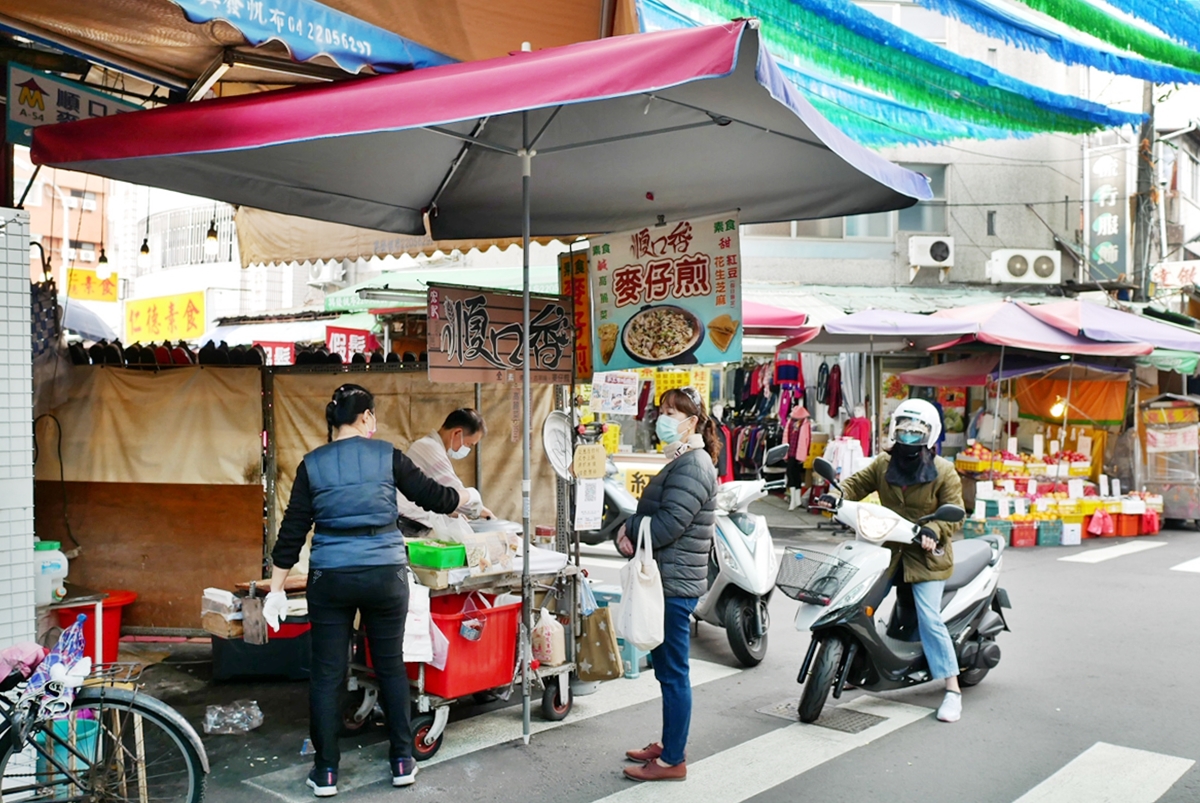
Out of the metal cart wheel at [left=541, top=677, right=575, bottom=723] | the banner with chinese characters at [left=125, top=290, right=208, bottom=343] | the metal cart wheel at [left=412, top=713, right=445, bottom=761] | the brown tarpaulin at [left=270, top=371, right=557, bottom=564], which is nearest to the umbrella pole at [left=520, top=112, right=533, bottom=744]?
the metal cart wheel at [left=541, top=677, right=575, bottom=723]

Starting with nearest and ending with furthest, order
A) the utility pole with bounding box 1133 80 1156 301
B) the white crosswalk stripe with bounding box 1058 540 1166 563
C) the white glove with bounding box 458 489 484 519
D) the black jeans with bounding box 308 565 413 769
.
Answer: the black jeans with bounding box 308 565 413 769 < the white glove with bounding box 458 489 484 519 < the white crosswalk stripe with bounding box 1058 540 1166 563 < the utility pole with bounding box 1133 80 1156 301

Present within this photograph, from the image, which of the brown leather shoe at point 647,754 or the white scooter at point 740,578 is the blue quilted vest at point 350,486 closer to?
the brown leather shoe at point 647,754

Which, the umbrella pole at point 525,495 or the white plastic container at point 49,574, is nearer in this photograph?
the umbrella pole at point 525,495

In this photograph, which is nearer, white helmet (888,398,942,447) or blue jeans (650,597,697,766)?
blue jeans (650,597,697,766)

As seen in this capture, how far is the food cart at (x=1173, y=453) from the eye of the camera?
15.2 meters

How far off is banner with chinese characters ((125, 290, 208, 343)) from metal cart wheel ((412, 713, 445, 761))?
1848cm

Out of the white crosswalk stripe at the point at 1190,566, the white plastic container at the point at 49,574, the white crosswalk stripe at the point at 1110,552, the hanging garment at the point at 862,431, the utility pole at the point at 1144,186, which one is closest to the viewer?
the white plastic container at the point at 49,574

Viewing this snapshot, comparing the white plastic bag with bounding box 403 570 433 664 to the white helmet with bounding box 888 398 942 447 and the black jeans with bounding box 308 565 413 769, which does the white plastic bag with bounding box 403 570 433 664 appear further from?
the white helmet with bounding box 888 398 942 447

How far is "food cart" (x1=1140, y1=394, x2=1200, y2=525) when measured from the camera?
1525 cm

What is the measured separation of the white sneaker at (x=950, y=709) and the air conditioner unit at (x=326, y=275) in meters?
17.8

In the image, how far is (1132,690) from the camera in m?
6.83

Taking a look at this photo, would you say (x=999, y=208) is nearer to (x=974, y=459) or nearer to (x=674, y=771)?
(x=974, y=459)

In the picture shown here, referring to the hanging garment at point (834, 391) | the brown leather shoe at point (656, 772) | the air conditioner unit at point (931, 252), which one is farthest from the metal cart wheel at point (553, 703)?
the air conditioner unit at point (931, 252)

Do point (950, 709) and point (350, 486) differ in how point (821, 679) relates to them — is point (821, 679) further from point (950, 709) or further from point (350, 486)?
point (350, 486)
